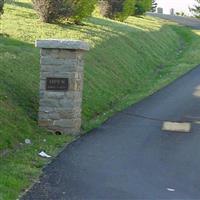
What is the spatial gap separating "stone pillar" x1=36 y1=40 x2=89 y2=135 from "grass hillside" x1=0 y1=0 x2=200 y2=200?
1.01 ft

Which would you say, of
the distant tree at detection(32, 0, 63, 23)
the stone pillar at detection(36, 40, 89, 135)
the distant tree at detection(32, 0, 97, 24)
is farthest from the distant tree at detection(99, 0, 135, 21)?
the stone pillar at detection(36, 40, 89, 135)

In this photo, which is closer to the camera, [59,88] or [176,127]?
[59,88]

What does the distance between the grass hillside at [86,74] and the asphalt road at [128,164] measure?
0.34m

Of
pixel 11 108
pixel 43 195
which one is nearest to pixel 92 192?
pixel 43 195

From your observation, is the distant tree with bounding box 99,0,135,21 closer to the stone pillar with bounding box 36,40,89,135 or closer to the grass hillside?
the grass hillside

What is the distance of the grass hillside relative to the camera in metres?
9.02

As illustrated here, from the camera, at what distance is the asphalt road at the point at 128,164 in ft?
24.7

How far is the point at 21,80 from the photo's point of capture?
1185cm

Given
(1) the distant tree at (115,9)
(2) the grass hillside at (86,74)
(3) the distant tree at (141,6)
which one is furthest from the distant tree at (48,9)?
(3) the distant tree at (141,6)

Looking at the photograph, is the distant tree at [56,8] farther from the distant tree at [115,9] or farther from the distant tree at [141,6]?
the distant tree at [141,6]

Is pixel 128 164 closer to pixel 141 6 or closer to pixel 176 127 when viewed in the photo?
pixel 176 127

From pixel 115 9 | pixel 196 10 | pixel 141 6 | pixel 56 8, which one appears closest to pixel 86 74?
pixel 56 8

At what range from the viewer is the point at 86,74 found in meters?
14.8

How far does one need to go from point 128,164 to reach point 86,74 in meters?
5.96
